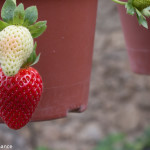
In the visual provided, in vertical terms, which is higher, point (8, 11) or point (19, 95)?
point (8, 11)

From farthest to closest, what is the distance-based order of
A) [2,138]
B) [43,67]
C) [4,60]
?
[2,138], [43,67], [4,60]

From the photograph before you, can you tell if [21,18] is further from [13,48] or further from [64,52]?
[64,52]

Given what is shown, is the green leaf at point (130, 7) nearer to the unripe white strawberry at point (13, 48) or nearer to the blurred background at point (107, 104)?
the unripe white strawberry at point (13, 48)

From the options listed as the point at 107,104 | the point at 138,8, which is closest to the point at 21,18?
the point at 138,8

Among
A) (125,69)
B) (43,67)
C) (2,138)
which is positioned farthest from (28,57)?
(125,69)

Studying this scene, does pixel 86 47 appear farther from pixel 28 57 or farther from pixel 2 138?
pixel 2 138

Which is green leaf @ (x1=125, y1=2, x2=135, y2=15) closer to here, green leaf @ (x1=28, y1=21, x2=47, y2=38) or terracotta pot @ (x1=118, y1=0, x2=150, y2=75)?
green leaf @ (x1=28, y1=21, x2=47, y2=38)
